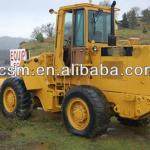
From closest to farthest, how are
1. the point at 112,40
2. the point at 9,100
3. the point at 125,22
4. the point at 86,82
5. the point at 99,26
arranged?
the point at 112,40, the point at 86,82, the point at 99,26, the point at 9,100, the point at 125,22

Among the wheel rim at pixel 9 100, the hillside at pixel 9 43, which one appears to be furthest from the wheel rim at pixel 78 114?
the hillside at pixel 9 43

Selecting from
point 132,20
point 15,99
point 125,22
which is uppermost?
point 132,20

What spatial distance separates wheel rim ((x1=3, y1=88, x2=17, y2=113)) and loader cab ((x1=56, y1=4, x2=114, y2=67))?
1792mm

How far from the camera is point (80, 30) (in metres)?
10.6

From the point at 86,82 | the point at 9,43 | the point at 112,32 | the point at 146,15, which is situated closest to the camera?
the point at 86,82

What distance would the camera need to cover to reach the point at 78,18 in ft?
35.0

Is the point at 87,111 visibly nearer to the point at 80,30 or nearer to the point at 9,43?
the point at 80,30

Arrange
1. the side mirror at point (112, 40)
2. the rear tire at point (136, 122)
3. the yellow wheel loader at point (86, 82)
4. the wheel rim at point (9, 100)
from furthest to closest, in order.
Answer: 1. the wheel rim at point (9, 100)
2. the rear tire at point (136, 122)
3. the side mirror at point (112, 40)
4. the yellow wheel loader at point (86, 82)

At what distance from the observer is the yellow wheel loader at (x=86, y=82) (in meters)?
9.57

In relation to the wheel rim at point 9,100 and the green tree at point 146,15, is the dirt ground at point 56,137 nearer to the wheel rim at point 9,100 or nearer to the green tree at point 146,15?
the wheel rim at point 9,100

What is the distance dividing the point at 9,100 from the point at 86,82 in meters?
2.69

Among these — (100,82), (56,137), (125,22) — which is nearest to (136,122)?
(100,82)

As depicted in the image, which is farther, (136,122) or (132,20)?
(132,20)

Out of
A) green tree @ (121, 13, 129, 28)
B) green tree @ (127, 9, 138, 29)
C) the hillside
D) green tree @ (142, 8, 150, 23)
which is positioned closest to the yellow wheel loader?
green tree @ (121, 13, 129, 28)
